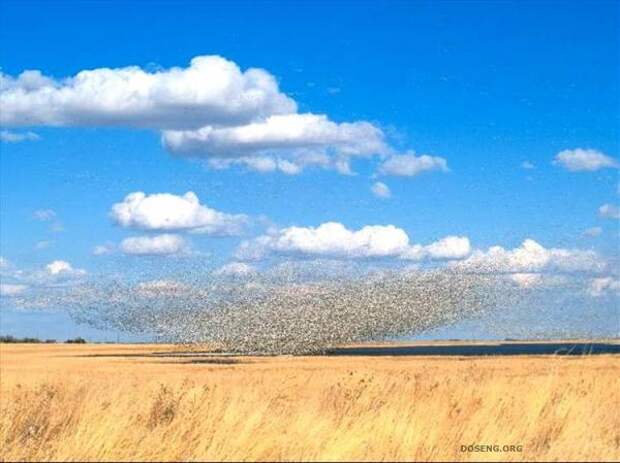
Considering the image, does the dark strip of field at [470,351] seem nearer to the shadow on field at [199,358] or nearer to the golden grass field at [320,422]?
the shadow on field at [199,358]

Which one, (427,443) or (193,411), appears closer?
(427,443)

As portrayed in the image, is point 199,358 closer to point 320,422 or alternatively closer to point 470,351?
point 470,351

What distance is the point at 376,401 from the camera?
19094 mm

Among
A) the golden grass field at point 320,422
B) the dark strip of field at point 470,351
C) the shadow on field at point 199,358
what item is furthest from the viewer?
the dark strip of field at point 470,351

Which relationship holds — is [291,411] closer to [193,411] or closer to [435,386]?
[193,411]

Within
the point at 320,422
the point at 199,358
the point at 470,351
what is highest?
the point at 320,422

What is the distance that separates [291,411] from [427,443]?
12.9 ft

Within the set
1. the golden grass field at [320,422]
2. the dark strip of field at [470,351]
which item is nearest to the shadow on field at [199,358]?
the dark strip of field at [470,351]

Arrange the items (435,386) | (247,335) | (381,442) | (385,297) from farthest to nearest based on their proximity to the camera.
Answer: (385,297), (247,335), (435,386), (381,442)

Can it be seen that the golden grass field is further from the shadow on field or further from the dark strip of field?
the dark strip of field

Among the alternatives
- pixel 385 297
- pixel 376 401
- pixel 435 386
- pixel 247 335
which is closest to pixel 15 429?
pixel 376 401

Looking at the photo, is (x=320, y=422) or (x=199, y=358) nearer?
(x=320, y=422)

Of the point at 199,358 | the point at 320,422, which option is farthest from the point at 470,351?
the point at 320,422

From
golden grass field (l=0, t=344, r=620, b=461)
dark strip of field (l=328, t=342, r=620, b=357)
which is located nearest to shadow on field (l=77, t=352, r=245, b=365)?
dark strip of field (l=328, t=342, r=620, b=357)
